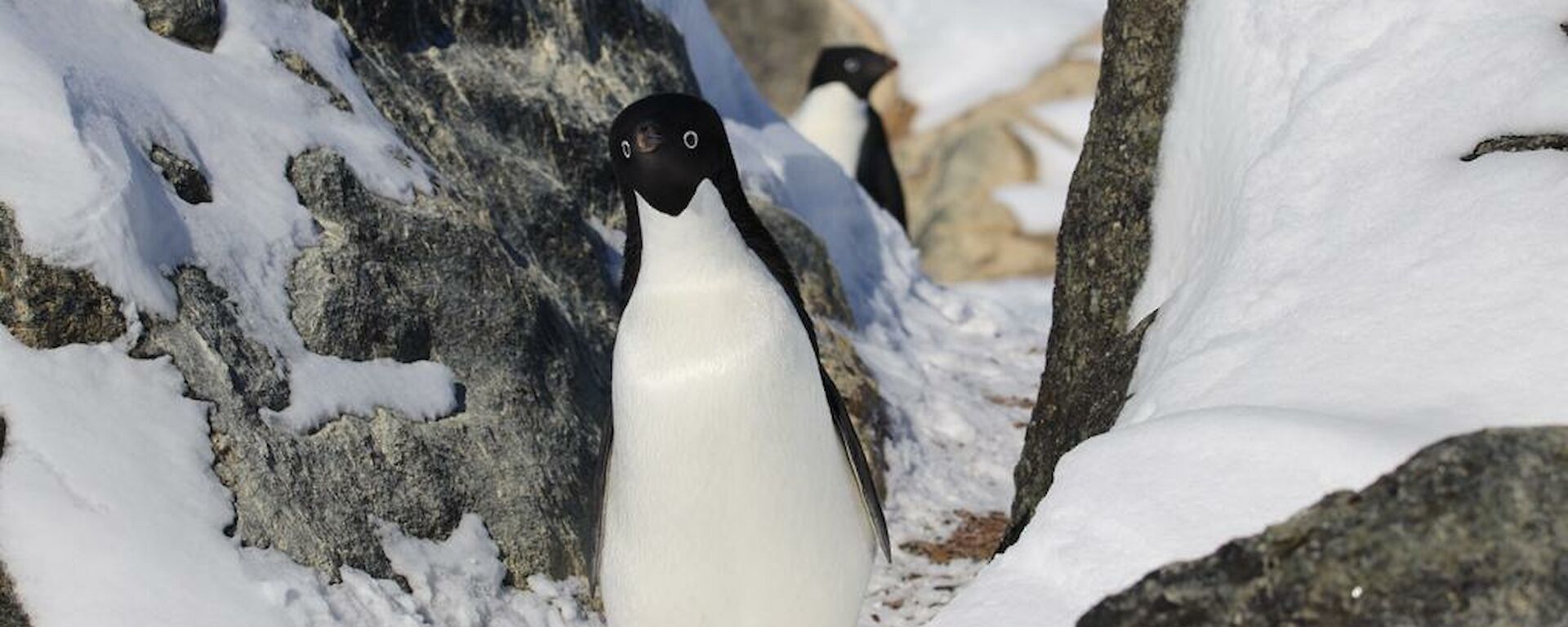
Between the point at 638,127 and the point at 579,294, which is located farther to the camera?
the point at 579,294

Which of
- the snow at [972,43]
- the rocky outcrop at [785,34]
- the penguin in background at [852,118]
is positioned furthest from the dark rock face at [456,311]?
the rocky outcrop at [785,34]

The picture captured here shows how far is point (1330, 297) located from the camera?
3689 mm

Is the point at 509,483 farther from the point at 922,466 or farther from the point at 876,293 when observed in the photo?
the point at 876,293

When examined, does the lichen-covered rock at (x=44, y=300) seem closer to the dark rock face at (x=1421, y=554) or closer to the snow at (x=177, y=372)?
the snow at (x=177, y=372)

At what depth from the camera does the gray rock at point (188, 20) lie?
629 cm

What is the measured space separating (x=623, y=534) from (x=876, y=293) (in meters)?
5.01

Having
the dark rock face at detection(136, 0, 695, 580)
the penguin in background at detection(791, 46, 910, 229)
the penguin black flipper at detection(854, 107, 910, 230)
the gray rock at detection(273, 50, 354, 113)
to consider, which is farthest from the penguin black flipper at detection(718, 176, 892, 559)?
the penguin in background at detection(791, 46, 910, 229)

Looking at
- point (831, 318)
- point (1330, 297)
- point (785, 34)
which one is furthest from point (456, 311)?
point (785, 34)

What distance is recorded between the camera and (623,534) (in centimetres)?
541

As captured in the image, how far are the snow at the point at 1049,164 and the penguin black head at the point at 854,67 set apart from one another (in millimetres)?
3212

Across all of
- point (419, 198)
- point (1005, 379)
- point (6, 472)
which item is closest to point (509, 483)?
point (419, 198)

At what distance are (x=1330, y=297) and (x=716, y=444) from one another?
6.57ft

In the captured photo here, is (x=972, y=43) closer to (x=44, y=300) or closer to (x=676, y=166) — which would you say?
(x=676, y=166)

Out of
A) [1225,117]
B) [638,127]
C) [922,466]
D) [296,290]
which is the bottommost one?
[922,466]
